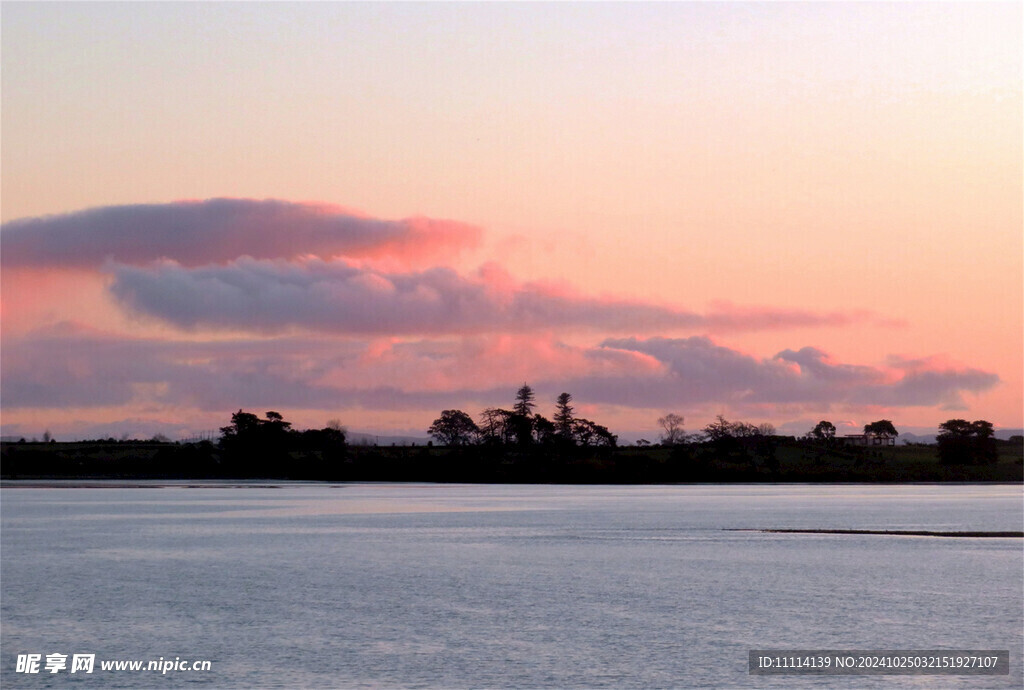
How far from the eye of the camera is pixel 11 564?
51.6 meters

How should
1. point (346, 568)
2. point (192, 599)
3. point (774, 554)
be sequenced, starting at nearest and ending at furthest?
point (192, 599)
point (346, 568)
point (774, 554)

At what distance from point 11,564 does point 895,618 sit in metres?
37.5

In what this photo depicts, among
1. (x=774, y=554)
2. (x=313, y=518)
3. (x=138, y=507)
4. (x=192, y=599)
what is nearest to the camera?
(x=192, y=599)

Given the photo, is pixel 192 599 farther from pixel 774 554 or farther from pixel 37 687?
pixel 774 554

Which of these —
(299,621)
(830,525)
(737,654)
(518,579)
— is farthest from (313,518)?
(737,654)

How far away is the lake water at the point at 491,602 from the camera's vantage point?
28672mm

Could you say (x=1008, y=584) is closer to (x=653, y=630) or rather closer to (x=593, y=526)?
(x=653, y=630)

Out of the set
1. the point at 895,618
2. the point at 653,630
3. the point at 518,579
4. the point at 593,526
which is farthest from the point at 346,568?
the point at 593,526

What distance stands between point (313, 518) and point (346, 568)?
40.9 metres

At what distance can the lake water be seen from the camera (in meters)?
28.7

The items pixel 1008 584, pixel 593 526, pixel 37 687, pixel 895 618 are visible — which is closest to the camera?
pixel 37 687

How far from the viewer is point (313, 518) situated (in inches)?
3548

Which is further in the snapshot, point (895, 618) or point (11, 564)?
point (11, 564)

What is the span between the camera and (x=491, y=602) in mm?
39781
